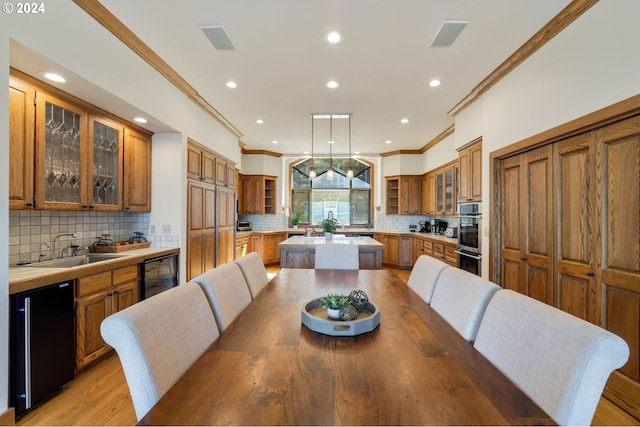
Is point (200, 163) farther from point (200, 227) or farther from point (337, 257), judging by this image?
point (337, 257)

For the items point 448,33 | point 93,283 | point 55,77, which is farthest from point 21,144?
point 448,33

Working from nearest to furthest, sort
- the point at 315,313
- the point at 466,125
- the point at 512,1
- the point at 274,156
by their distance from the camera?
the point at 315,313 < the point at 512,1 < the point at 466,125 < the point at 274,156

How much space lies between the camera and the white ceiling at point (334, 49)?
7.48ft

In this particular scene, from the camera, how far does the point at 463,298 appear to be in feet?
5.01

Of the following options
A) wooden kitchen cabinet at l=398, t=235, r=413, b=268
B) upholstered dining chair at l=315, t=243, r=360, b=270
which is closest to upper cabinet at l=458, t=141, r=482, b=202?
upholstered dining chair at l=315, t=243, r=360, b=270

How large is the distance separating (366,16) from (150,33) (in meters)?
1.89

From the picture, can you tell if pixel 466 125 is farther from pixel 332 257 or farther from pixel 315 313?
pixel 315 313

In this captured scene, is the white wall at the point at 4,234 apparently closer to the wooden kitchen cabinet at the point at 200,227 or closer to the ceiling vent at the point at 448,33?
the wooden kitchen cabinet at the point at 200,227

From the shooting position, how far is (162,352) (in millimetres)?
997

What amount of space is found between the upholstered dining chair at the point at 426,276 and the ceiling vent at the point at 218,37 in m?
2.56

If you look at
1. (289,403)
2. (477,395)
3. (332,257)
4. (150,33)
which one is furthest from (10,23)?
(477,395)

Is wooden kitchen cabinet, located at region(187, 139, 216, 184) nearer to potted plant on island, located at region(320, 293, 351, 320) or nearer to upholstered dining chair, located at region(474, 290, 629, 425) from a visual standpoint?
potted plant on island, located at region(320, 293, 351, 320)

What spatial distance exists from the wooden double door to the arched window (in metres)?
5.02

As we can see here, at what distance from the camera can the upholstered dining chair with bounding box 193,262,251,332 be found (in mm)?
1479
